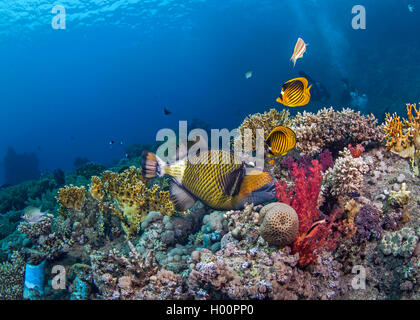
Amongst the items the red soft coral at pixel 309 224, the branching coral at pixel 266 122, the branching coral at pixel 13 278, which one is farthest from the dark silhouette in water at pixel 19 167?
the red soft coral at pixel 309 224

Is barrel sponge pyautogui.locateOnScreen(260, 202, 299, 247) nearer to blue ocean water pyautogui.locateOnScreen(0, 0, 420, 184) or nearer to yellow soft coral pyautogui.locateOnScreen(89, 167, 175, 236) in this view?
yellow soft coral pyautogui.locateOnScreen(89, 167, 175, 236)

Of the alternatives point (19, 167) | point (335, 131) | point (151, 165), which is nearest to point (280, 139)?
point (151, 165)

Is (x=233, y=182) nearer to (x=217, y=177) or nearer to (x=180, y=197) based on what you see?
(x=217, y=177)

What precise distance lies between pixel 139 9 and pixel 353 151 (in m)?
56.8

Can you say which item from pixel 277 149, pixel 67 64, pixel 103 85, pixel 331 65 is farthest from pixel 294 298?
pixel 103 85

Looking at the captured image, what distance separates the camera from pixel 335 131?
452 centimetres

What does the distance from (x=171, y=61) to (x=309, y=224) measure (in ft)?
400

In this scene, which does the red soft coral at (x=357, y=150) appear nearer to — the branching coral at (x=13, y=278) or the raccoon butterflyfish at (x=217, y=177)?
the raccoon butterflyfish at (x=217, y=177)

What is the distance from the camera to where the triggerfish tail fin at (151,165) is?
2926 millimetres

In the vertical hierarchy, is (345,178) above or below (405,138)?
below

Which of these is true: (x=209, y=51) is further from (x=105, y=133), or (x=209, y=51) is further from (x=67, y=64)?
(x=105, y=133)

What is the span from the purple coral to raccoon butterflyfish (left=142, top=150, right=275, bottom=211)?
1130 mm

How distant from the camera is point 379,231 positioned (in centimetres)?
284

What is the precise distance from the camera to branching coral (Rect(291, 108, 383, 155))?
13.9ft
